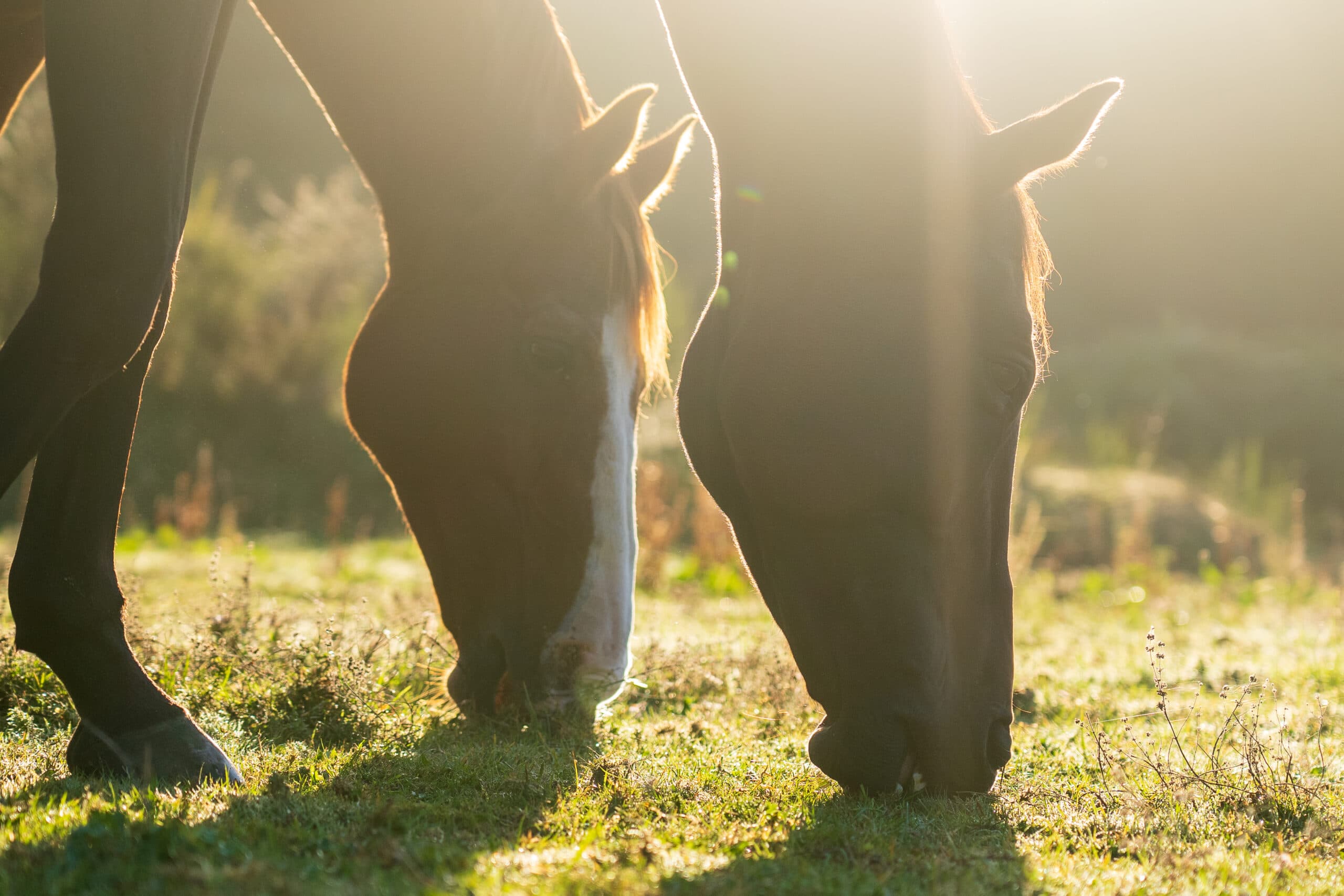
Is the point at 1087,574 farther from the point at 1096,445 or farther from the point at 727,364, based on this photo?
the point at 727,364

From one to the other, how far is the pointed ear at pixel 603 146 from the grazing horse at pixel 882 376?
0.60 m

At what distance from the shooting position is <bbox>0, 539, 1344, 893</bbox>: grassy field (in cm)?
158

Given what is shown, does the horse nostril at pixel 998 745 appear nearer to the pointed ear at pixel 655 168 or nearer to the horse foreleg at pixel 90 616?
the horse foreleg at pixel 90 616

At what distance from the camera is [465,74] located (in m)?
3.06

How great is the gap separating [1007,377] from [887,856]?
850mm

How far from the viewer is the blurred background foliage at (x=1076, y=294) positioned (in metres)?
12.0

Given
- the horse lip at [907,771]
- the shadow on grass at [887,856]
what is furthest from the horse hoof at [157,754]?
the horse lip at [907,771]

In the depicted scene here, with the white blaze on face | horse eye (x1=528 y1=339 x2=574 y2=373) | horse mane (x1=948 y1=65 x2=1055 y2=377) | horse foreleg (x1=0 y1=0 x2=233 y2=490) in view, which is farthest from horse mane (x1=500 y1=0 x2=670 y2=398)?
horse foreleg (x1=0 y1=0 x2=233 y2=490)

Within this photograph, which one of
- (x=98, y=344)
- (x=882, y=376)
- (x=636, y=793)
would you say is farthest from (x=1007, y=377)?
(x=98, y=344)

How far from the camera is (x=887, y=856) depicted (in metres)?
1.77

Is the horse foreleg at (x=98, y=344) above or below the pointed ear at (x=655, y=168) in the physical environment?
below

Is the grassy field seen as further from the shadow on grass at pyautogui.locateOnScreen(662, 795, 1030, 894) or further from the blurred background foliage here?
the blurred background foliage

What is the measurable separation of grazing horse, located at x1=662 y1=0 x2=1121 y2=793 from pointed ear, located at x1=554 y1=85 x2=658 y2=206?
60 centimetres

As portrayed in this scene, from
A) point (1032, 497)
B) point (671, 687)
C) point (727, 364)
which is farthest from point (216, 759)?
point (1032, 497)
